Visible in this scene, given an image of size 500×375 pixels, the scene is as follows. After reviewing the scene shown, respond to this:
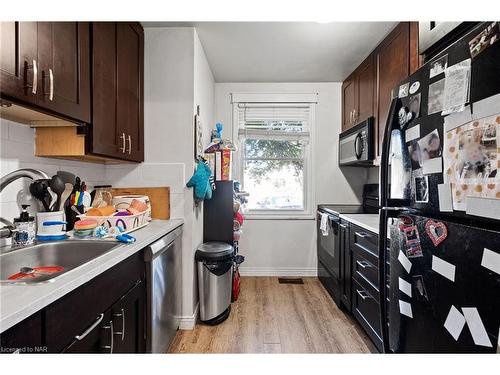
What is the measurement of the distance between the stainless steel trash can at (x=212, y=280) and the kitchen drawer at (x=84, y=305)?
0.92 m

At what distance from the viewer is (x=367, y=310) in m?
1.99

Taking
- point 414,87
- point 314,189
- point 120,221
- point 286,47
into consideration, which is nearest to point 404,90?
point 414,87

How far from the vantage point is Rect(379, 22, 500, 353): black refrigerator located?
664 millimetres

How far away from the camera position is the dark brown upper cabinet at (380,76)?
1.99 m

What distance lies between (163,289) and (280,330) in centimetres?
107

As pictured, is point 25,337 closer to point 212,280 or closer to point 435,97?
point 435,97

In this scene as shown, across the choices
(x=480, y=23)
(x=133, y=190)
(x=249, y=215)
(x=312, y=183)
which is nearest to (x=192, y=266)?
(x=133, y=190)

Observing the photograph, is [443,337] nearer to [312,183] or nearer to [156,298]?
[156,298]

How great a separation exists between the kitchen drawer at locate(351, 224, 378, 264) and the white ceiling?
1640 mm

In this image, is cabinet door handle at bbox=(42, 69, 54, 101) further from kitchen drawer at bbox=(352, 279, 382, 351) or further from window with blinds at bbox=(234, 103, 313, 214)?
window with blinds at bbox=(234, 103, 313, 214)

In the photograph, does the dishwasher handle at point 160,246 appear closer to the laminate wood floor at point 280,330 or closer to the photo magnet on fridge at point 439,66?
the laminate wood floor at point 280,330

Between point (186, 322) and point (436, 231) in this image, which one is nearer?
point (436, 231)

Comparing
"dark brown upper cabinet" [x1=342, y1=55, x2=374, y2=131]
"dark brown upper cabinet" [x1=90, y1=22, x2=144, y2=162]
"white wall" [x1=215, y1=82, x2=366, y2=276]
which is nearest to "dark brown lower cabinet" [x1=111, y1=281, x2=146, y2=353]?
"dark brown upper cabinet" [x1=90, y1=22, x2=144, y2=162]

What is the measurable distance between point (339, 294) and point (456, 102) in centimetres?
226
